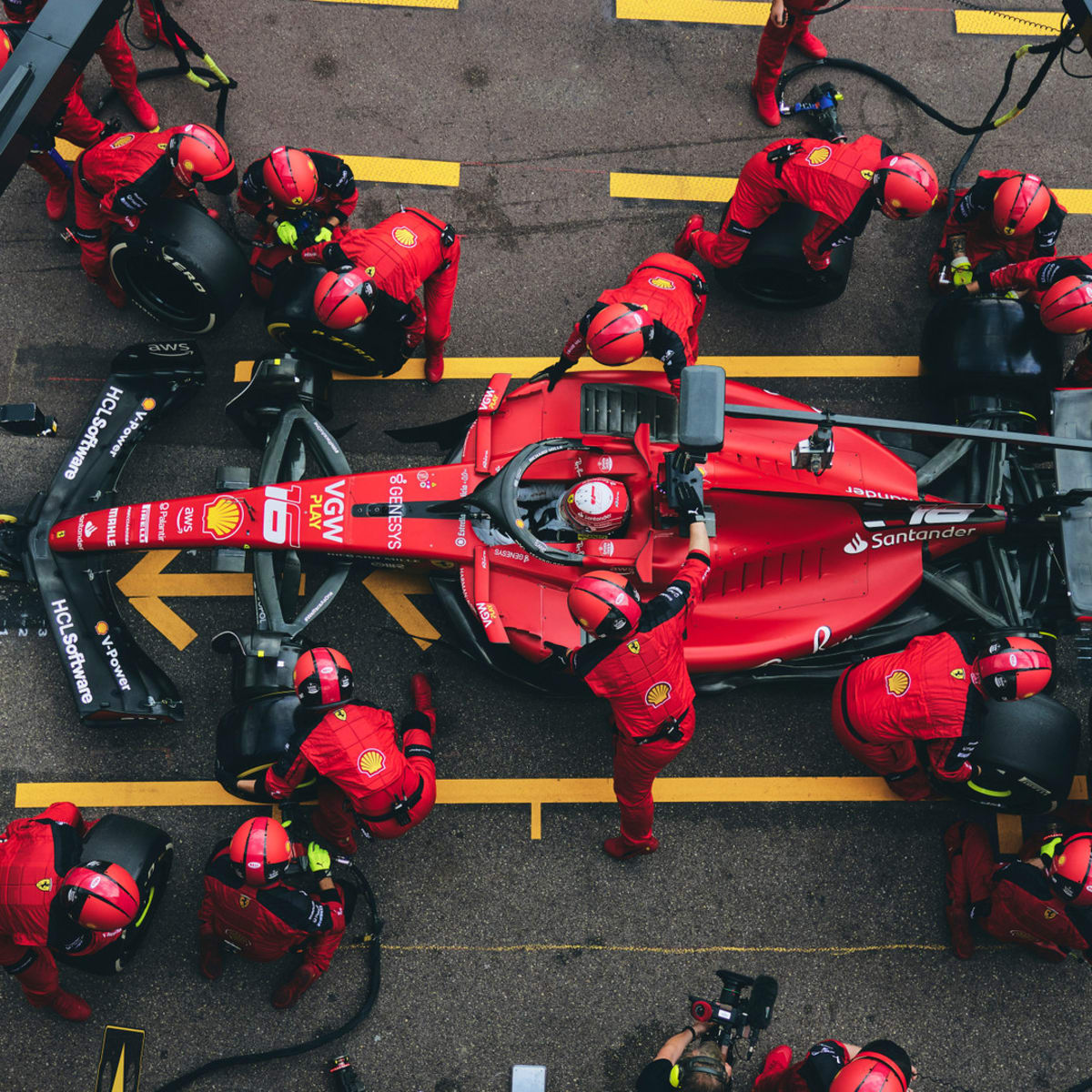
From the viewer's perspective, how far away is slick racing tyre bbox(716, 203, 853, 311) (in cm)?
607

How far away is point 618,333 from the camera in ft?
17.5

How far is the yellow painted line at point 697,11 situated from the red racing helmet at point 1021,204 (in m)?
2.62

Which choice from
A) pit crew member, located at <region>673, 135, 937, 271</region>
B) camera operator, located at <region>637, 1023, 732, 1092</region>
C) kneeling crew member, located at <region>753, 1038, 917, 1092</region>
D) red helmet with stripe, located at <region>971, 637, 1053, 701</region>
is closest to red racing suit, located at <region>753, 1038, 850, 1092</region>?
kneeling crew member, located at <region>753, 1038, 917, 1092</region>

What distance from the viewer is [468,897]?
5910 millimetres

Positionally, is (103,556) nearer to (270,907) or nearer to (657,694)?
(270,907)

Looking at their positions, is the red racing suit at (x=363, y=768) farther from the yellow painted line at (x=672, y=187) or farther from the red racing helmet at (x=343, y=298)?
the yellow painted line at (x=672, y=187)

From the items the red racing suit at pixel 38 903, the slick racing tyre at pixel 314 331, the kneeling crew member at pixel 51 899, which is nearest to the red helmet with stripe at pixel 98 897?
the kneeling crew member at pixel 51 899

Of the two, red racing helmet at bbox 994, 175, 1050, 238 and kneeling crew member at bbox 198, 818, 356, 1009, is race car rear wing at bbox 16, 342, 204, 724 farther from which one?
red racing helmet at bbox 994, 175, 1050, 238

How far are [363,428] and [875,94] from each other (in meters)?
4.75

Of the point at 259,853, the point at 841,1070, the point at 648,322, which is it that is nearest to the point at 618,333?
the point at 648,322

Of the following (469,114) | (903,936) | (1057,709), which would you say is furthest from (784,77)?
(903,936)

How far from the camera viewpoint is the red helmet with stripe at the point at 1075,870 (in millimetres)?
4926

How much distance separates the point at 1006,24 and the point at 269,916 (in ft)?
27.6

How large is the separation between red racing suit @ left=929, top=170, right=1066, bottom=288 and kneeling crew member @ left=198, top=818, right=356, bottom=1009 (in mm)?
5807
